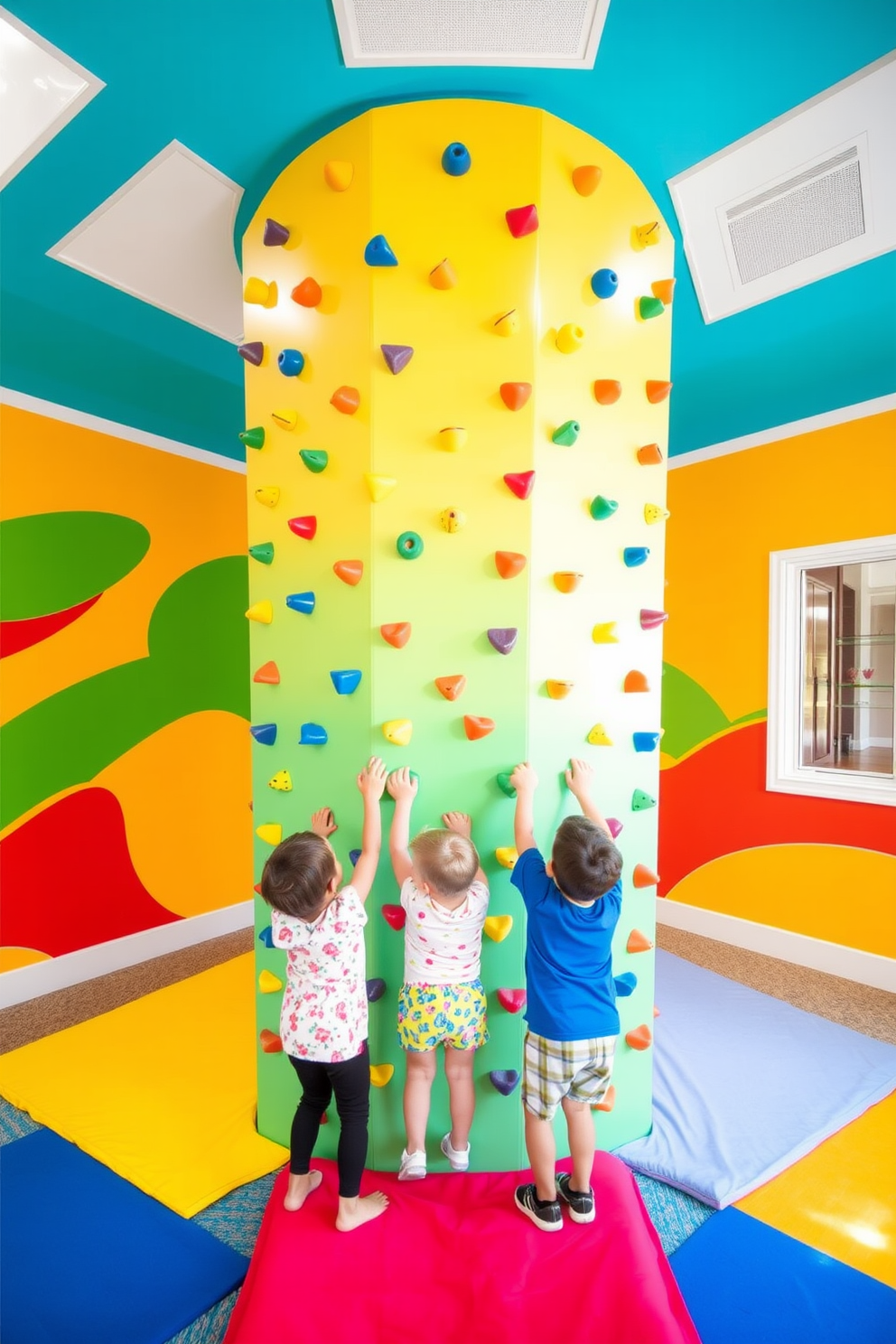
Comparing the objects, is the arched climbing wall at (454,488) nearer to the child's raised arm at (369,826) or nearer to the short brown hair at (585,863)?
the child's raised arm at (369,826)

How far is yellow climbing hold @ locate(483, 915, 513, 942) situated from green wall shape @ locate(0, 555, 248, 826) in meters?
2.51

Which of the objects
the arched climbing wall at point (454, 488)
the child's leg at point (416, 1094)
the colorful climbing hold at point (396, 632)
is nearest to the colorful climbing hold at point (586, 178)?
the arched climbing wall at point (454, 488)

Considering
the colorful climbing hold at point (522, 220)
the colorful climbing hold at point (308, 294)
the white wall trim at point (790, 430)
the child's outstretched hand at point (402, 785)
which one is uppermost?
the white wall trim at point (790, 430)

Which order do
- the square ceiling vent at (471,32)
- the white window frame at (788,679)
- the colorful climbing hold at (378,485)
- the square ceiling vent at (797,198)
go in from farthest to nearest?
the white window frame at (788,679) < the square ceiling vent at (797,198) < the colorful climbing hold at (378,485) < the square ceiling vent at (471,32)

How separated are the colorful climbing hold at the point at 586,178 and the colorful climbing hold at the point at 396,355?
27.4 inches

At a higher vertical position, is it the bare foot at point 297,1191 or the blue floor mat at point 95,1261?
the bare foot at point 297,1191

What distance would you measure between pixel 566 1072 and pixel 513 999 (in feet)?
0.78

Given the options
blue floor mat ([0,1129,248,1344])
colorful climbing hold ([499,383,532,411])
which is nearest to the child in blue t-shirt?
blue floor mat ([0,1129,248,1344])

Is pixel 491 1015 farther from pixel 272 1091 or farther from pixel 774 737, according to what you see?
pixel 774 737

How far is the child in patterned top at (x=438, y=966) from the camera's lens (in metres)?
1.81

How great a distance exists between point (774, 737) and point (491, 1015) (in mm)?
2592

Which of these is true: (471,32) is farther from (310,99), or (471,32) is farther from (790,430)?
(790,430)

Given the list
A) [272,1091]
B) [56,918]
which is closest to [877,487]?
[272,1091]

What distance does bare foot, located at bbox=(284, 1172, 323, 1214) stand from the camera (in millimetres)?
1814
